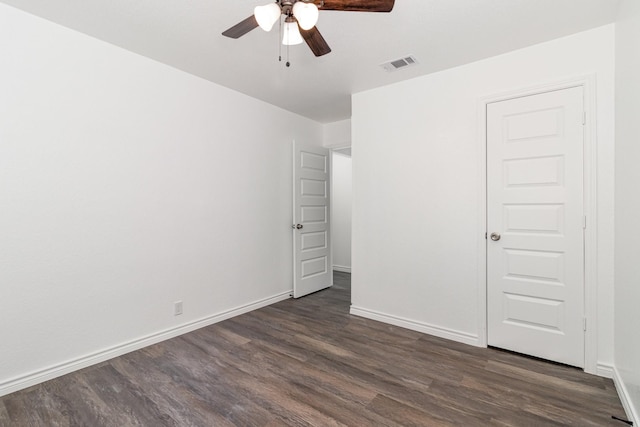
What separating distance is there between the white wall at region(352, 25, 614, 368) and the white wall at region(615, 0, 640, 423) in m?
0.13

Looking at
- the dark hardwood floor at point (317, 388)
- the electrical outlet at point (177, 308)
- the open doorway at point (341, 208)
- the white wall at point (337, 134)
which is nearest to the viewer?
the dark hardwood floor at point (317, 388)

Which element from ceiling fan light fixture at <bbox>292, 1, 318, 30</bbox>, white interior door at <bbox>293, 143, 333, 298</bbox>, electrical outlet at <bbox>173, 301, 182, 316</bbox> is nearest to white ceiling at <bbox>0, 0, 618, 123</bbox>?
ceiling fan light fixture at <bbox>292, 1, 318, 30</bbox>

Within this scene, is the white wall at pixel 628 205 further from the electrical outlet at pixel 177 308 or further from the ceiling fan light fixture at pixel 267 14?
the electrical outlet at pixel 177 308

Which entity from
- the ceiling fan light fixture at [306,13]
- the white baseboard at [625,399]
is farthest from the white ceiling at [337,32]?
the white baseboard at [625,399]

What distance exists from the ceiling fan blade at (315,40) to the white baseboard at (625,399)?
278cm

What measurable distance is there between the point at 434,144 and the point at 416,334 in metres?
1.93

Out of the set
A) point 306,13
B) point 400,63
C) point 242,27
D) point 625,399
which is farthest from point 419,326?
point 242,27

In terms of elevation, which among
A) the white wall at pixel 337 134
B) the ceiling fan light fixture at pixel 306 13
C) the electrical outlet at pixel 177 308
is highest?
the white wall at pixel 337 134

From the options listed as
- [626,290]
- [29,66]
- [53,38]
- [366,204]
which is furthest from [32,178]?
[626,290]

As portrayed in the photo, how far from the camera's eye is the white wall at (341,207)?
6.08m

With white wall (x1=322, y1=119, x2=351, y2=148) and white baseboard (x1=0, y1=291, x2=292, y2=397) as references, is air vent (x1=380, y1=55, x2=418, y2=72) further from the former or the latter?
white baseboard (x1=0, y1=291, x2=292, y2=397)

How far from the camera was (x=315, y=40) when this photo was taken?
5.75 feet

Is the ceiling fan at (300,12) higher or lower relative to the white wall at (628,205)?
higher

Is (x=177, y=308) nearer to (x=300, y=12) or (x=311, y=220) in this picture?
(x=311, y=220)
